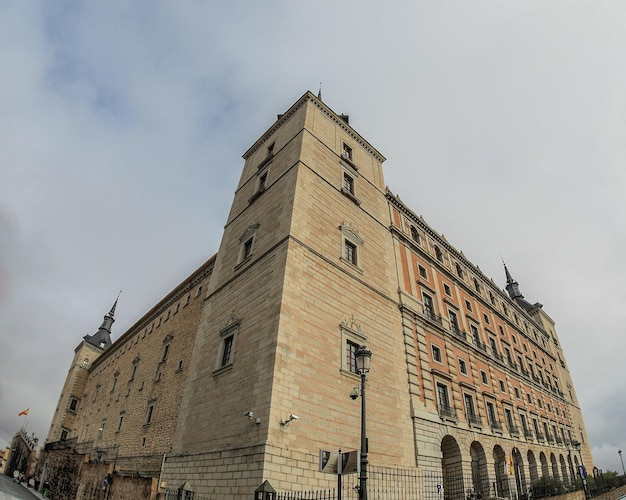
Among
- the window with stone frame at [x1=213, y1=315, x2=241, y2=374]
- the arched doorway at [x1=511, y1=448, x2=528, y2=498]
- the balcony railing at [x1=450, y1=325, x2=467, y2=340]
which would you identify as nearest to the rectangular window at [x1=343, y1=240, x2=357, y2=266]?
the window with stone frame at [x1=213, y1=315, x2=241, y2=374]

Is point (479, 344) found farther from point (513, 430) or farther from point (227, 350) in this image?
point (227, 350)

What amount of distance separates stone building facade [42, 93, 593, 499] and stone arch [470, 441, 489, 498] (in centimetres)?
8

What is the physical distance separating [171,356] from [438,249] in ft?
73.3

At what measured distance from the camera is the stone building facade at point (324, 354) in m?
13.9

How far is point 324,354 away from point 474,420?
12.9 meters

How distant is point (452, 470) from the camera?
20250mm

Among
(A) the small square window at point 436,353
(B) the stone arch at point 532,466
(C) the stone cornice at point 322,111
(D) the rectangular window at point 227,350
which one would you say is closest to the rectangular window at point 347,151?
(C) the stone cornice at point 322,111

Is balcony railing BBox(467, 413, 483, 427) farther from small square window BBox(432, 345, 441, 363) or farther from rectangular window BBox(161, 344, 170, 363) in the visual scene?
rectangular window BBox(161, 344, 170, 363)

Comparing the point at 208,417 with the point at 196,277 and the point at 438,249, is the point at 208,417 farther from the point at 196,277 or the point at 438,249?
the point at 438,249

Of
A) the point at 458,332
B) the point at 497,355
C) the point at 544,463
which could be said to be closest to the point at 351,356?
the point at 458,332

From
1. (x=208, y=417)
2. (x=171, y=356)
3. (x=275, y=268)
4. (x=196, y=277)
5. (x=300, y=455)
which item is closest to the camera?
(x=300, y=455)

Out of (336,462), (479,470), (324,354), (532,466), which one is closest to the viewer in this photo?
(336,462)

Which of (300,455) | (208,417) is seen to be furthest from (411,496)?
(208,417)

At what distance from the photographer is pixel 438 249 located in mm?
31844
